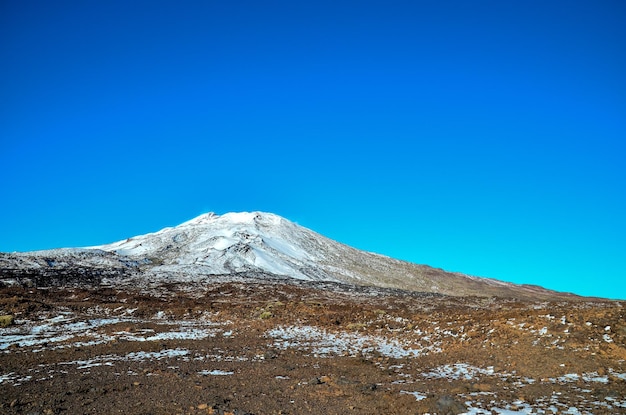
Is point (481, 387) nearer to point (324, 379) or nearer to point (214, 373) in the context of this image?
point (324, 379)

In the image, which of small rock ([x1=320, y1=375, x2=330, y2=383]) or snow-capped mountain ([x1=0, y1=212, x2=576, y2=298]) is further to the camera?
snow-capped mountain ([x1=0, y1=212, x2=576, y2=298])

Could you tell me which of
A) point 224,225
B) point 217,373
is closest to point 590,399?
point 217,373

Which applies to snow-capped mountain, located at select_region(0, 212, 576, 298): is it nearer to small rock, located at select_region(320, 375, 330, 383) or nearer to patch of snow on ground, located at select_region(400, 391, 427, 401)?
small rock, located at select_region(320, 375, 330, 383)

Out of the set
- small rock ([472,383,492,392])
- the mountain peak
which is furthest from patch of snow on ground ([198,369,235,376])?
the mountain peak

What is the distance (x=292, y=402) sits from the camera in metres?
10.6

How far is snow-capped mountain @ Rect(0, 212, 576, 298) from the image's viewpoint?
71875 millimetres

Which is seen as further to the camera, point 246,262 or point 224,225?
point 224,225

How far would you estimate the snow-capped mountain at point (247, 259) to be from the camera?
7188 cm

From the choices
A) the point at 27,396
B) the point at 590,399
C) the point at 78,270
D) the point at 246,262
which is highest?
the point at 246,262

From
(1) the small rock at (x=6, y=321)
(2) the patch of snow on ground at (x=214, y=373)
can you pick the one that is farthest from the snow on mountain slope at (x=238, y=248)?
(2) the patch of snow on ground at (x=214, y=373)

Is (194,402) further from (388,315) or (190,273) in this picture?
(190,273)

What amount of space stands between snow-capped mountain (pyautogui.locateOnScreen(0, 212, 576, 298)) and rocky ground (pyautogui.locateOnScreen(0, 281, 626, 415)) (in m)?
45.0

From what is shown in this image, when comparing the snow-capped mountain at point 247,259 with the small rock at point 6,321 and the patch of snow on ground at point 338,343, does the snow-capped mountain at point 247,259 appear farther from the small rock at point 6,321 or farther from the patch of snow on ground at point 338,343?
the patch of snow on ground at point 338,343

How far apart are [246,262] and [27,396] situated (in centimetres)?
7500
